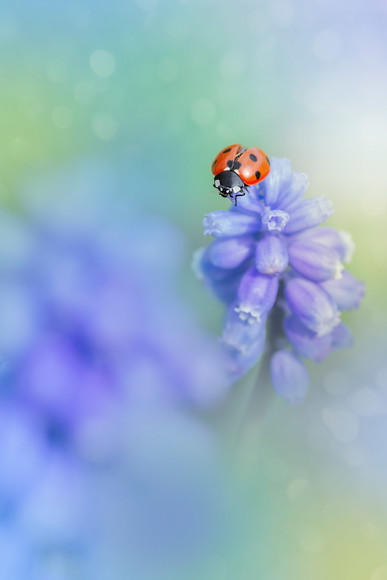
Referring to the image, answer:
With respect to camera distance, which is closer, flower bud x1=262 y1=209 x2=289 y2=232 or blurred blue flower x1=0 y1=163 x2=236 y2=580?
flower bud x1=262 y1=209 x2=289 y2=232

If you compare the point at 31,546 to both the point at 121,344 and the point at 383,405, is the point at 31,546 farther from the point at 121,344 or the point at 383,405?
the point at 383,405

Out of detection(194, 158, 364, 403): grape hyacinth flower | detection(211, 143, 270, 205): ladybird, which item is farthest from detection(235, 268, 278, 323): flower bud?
detection(211, 143, 270, 205): ladybird

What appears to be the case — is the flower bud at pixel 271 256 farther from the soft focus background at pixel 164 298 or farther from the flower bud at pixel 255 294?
the soft focus background at pixel 164 298

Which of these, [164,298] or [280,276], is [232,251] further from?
[164,298]

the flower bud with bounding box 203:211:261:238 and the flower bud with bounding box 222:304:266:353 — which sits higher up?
the flower bud with bounding box 203:211:261:238

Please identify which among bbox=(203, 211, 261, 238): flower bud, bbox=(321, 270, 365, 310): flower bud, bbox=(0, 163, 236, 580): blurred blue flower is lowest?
bbox=(0, 163, 236, 580): blurred blue flower

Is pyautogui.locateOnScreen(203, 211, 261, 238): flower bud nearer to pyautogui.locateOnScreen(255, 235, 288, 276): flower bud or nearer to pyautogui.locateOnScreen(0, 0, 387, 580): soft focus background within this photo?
pyautogui.locateOnScreen(255, 235, 288, 276): flower bud

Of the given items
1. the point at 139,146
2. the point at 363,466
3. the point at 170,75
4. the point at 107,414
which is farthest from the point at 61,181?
the point at 363,466

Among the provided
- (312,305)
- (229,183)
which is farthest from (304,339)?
(229,183)
